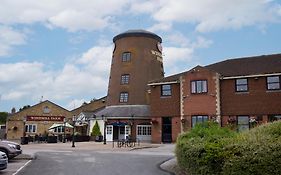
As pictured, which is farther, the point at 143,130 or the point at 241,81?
the point at 143,130

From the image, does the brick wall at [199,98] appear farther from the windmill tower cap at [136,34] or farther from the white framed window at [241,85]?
the windmill tower cap at [136,34]

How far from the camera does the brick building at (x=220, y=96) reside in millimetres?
34000

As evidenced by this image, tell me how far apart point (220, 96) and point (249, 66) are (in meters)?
4.46

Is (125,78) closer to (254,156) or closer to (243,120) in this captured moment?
(243,120)

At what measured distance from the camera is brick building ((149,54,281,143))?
34.0 m

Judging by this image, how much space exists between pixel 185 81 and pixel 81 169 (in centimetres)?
2372

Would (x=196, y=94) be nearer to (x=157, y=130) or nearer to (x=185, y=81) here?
(x=185, y=81)

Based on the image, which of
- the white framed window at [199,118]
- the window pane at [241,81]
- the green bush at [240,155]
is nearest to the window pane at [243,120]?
the white framed window at [199,118]

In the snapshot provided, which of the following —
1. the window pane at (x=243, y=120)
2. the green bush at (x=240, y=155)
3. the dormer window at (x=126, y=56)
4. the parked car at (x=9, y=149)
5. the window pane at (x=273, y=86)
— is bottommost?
the parked car at (x=9, y=149)

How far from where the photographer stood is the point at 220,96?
36000mm

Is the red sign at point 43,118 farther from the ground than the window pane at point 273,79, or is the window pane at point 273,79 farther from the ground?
the window pane at point 273,79

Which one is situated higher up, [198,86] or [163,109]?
[198,86]

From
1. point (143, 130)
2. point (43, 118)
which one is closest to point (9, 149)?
point (43, 118)

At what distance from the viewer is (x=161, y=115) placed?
39.5 m
